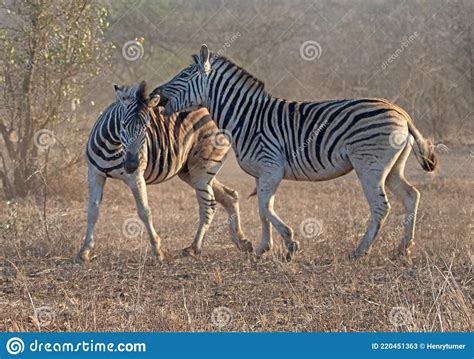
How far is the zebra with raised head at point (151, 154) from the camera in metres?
7.66

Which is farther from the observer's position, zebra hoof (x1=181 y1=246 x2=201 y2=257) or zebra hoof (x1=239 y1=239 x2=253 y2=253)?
zebra hoof (x1=239 y1=239 x2=253 y2=253)

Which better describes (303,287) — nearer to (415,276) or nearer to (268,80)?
(415,276)

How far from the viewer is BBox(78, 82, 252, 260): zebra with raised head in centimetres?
766

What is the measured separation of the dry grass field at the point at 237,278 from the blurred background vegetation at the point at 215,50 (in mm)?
1346

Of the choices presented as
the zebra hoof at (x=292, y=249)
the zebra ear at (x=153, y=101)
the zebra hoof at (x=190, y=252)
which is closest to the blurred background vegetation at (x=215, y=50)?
the zebra ear at (x=153, y=101)

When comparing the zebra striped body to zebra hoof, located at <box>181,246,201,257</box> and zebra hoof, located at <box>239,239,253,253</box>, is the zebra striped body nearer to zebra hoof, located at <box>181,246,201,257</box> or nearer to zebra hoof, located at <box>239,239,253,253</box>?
zebra hoof, located at <box>181,246,201,257</box>

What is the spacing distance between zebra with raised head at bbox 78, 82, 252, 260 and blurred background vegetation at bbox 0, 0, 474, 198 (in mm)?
1159

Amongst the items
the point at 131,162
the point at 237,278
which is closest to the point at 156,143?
the point at 131,162

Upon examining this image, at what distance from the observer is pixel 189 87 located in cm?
824

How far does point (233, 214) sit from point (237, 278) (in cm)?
185

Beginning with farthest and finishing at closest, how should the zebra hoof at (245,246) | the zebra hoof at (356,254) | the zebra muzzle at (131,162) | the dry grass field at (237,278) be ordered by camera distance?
the zebra hoof at (245,246)
the zebra hoof at (356,254)
the zebra muzzle at (131,162)
the dry grass field at (237,278)

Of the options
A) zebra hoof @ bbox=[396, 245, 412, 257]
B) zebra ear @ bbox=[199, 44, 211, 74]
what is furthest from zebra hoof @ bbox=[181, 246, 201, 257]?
zebra hoof @ bbox=[396, 245, 412, 257]

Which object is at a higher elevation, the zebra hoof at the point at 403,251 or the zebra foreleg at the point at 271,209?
the zebra foreleg at the point at 271,209

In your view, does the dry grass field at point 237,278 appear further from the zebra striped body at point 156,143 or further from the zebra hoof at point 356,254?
the zebra striped body at point 156,143
